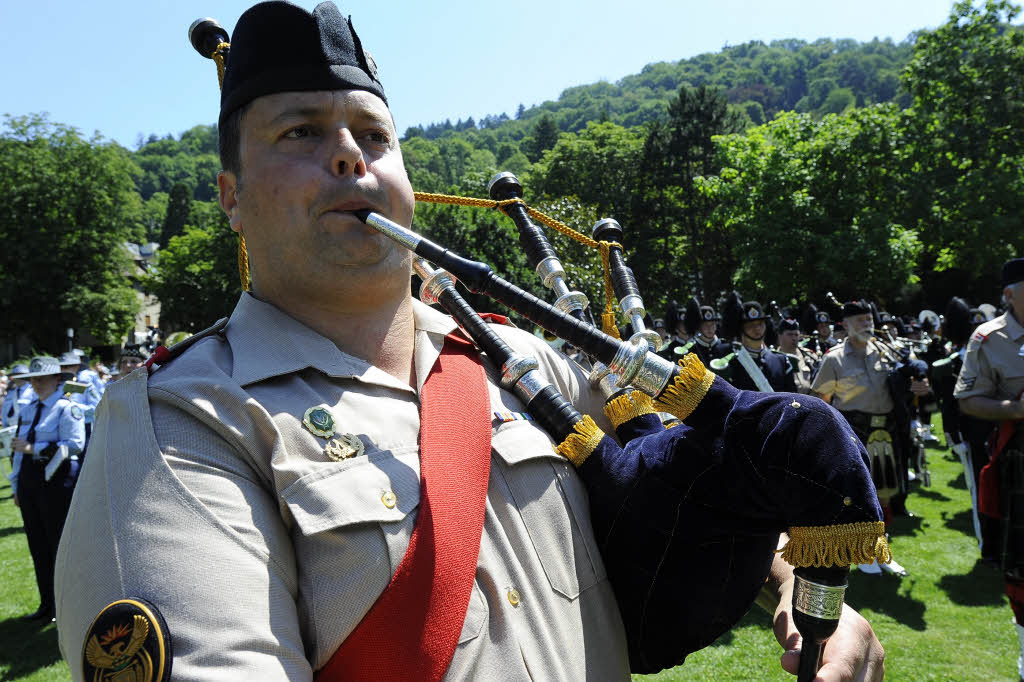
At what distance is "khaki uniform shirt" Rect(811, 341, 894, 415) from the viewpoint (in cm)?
708

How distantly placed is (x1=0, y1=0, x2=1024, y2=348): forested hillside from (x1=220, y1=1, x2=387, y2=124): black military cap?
17719 mm

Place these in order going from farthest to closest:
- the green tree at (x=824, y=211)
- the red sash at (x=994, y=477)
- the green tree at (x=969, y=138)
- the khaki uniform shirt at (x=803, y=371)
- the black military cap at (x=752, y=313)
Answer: the green tree at (x=824, y=211) < the green tree at (x=969, y=138) < the khaki uniform shirt at (x=803, y=371) < the black military cap at (x=752, y=313) < the red sash at (x=994, y=477)

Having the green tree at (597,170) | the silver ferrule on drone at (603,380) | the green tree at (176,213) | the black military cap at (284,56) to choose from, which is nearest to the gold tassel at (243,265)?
the black military cap at (284,56)

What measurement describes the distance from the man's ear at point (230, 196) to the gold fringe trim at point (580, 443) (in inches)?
36.7

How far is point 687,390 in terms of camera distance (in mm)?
1339

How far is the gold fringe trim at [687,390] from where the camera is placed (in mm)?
1335

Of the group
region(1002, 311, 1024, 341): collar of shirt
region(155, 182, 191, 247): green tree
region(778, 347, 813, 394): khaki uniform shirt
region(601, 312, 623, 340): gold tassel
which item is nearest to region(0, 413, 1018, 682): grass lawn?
region(778, 347, 813, 394): khaki uniform shirt

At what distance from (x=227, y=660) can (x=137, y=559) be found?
0.21 meters

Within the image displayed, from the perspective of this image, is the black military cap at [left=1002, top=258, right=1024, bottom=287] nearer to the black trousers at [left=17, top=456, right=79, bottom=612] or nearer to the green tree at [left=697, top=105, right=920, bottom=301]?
the black trousers at [left=17, top=456, right=79, bottom=612]

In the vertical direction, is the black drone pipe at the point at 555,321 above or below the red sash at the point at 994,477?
above

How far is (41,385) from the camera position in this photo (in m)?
7.54

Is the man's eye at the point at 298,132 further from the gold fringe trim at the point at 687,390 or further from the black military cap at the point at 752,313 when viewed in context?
the black military cap at the point at 752,313

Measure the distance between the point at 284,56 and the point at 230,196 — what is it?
373mm

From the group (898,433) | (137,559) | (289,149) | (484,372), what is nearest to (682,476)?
(484,372)
